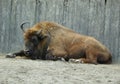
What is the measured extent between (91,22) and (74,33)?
2.19 feet

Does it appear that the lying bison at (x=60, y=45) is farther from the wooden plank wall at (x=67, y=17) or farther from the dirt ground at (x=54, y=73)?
the dirt ground at (x=54, y=73)

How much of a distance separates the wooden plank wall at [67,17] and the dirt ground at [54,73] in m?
2.02

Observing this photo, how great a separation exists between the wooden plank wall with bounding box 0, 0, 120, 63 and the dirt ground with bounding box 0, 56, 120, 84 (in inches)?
79.6

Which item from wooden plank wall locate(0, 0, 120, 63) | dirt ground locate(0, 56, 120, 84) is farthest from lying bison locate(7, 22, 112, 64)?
dirt ground locate(0, 56, 120, 84)

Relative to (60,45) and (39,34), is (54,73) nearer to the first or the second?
(60,45)

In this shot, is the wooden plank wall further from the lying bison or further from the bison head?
the bison head

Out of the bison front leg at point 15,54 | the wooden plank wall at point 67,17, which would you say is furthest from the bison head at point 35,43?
the wooden plank wall at point 67,17

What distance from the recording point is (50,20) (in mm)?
13000

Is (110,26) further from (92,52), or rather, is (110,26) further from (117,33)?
(92,52)

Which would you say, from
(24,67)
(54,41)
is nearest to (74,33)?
(54,41)

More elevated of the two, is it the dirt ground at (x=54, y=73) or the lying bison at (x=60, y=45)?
the lying bison at (x=60, y=45)

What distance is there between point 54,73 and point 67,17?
375cm

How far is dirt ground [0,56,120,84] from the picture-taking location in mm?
8617

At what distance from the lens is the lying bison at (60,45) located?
11.8 m
